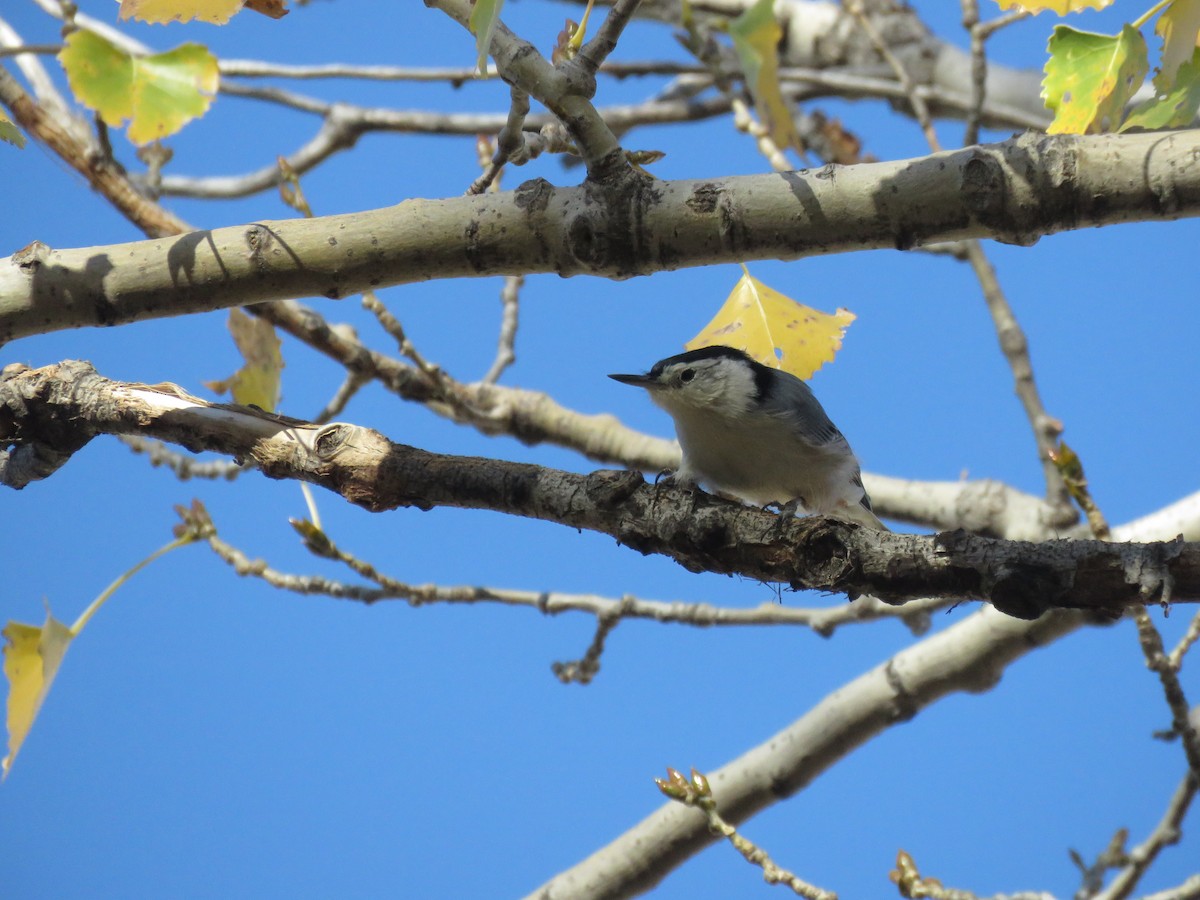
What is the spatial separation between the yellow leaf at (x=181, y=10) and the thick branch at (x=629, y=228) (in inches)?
8.0

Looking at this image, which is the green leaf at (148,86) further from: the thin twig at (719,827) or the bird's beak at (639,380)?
the thin twig at (719,827)

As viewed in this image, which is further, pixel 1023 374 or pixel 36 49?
pixel 1023 374

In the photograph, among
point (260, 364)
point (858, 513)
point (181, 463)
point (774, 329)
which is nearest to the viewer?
point (774, 329)

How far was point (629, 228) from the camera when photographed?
88 cm

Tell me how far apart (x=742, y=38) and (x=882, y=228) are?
192 millimetres

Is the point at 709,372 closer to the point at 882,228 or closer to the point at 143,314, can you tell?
the point at 882,228

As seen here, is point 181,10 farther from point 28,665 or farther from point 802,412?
point 802,412

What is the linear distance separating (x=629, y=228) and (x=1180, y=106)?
1.49 feet

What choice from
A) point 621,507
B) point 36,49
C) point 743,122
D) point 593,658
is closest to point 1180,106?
point 621,507

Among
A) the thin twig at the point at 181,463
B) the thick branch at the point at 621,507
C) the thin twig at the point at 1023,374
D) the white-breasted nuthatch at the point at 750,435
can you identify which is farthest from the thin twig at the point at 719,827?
the thin twig at the point at 181,463

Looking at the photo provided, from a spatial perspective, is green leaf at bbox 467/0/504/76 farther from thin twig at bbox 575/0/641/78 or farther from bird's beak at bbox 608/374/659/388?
bird's beak at bbox 608/374/659/388

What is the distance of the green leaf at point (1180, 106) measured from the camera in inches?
34.3

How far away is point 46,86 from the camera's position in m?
1.71

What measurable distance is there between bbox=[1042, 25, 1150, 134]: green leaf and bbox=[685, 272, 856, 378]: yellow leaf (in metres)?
0.29
